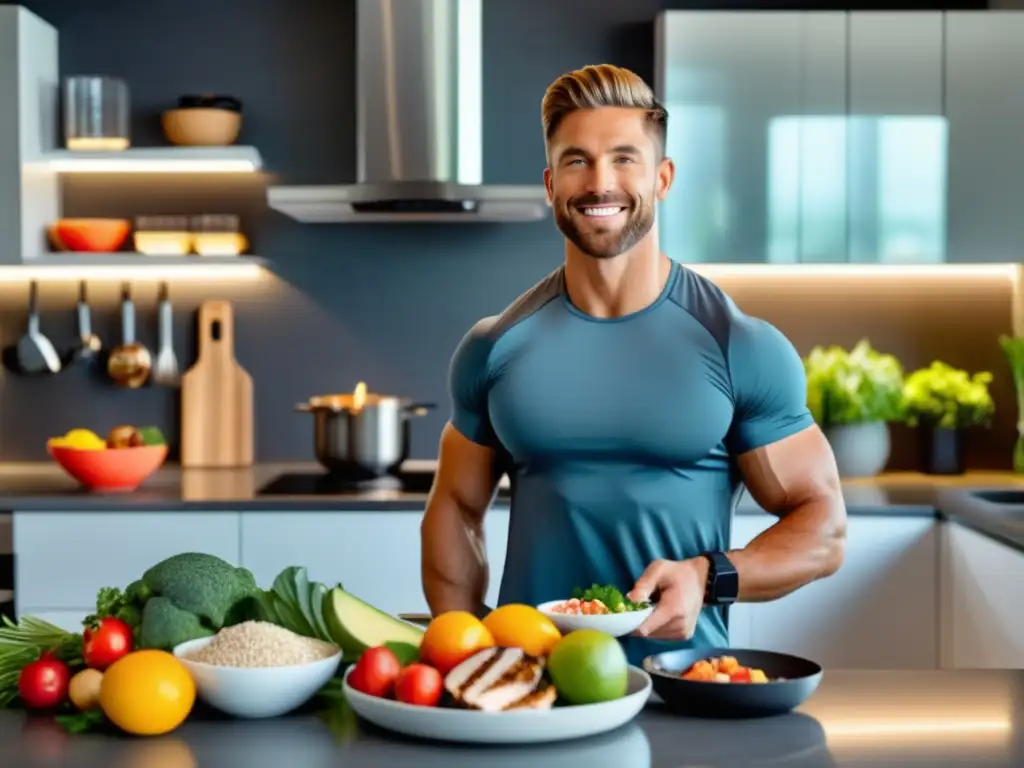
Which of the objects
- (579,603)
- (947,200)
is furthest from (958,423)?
(579,603)

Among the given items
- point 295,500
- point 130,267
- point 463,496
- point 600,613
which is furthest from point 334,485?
point 600,613

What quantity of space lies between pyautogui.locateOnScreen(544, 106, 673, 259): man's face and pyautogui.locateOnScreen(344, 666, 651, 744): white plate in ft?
2.18

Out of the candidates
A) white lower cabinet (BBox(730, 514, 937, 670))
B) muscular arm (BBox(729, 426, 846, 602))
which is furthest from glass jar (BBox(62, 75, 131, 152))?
muscular arm (BBox(729, 426, 846, 602))

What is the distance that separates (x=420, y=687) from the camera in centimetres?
145

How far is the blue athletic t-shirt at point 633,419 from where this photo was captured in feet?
6.44

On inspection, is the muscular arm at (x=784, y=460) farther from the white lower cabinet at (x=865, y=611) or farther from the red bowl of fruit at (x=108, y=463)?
the red bowl of fruit at (x=108, y=463)

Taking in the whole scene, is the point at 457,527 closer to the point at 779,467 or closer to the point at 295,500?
the point at 779,467

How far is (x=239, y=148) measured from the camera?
3938 millimetres

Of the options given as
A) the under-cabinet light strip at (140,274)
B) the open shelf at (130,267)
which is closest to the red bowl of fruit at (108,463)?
the open shelf at (130,267)

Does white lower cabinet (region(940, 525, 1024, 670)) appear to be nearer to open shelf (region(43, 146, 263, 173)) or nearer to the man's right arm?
the man's right arm

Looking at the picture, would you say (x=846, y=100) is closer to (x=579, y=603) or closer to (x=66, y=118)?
(x=66, y=118)

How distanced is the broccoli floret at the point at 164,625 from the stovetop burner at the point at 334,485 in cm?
191

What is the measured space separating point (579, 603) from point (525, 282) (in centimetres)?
264

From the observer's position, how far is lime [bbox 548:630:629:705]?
1.43 metres
